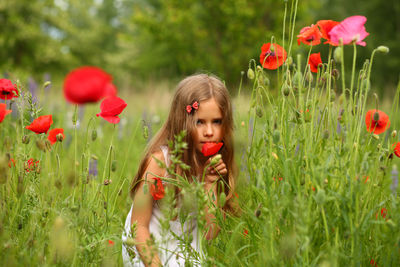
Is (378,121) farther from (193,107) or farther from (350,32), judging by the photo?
(193,107)

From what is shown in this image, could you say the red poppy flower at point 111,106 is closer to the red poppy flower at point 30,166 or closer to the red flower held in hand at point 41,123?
the red flower held in hand at point 41,123

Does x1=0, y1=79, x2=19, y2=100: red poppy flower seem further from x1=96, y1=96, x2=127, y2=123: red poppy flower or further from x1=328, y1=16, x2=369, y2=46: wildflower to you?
x1=328, y1=16, x2=369, y2=46: wildflower

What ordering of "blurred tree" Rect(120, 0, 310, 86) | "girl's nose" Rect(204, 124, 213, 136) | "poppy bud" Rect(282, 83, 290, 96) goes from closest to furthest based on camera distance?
"poppy bud" Rect(282, 83, 290, 96), "girl's nose" Rect(204, 124, 213, 136), "blurred tree" Rect(120, 0, 310, 86)

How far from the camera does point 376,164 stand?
4.56ft

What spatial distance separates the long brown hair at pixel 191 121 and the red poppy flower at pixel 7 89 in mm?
577

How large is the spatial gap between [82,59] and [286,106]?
1882 centimetres

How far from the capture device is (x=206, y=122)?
5.71 feet

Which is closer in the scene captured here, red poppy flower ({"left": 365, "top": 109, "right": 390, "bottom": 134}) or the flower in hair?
red poppy flower ({"left": 365, "top": 109, "right": 390, "bottom": 134})

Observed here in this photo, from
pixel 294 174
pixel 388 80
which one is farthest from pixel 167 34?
pixel 388 80

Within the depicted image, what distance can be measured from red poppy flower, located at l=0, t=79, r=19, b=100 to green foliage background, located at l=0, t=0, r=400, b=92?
196cm

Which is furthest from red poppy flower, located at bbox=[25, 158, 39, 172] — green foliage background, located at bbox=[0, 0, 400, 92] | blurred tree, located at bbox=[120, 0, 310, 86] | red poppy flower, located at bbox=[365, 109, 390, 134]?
blurred tree, located at bbox=[120, 0, 310, 86]

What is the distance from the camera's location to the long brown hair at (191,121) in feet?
5.82

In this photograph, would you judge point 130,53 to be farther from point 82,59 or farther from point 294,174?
point 294,174

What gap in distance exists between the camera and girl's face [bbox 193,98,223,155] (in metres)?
1.70
